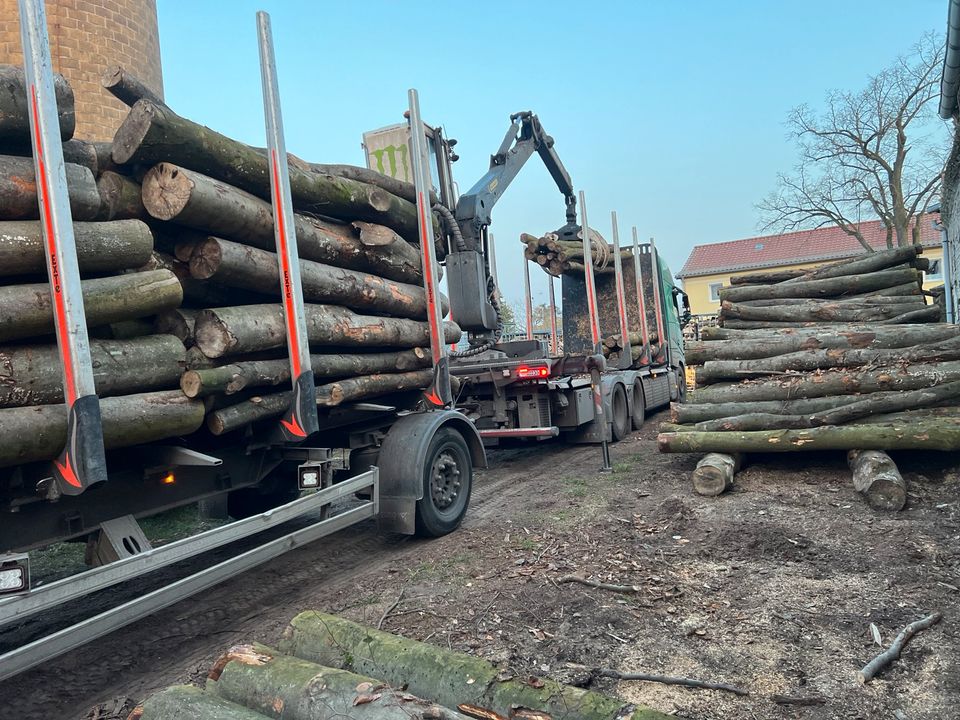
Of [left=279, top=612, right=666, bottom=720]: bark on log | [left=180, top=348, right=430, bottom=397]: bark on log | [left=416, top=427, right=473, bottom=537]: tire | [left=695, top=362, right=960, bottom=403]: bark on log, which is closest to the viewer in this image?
[left=279, top=612, right=666, bottom=720]: bark on log

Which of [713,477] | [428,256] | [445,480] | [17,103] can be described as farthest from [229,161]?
[713,477]

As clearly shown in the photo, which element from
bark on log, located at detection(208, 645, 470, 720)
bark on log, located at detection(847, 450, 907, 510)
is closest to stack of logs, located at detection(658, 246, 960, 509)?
bark on log, located at detection(847, 450, 907, 510)

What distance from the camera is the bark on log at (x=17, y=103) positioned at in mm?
3279

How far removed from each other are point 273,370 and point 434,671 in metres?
2.31

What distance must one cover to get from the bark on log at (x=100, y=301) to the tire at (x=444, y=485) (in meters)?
2.58

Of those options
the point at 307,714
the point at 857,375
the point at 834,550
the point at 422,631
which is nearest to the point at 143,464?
the point at 422,631

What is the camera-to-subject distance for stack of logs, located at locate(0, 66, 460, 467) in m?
3.26

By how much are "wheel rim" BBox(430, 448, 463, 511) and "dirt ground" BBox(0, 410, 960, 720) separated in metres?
0.32

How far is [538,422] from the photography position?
9250 mm

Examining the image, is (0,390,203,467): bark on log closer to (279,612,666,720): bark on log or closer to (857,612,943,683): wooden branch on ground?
(279,612,666,720): bark on log

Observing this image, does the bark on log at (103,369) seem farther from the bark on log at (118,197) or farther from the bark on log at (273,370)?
the bark on log at (118,197)

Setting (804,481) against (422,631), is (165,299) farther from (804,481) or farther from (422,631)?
(804,481)

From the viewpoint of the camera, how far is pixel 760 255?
4422cm

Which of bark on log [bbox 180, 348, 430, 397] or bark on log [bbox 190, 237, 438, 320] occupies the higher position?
bark on log [bbox 190, 237, 438, 320]
